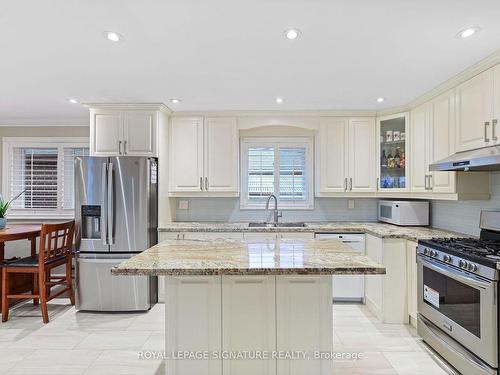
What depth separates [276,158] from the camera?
4.26 meters

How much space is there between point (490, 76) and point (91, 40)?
9.50 ft

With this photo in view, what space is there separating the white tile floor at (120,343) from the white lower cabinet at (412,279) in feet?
0.49

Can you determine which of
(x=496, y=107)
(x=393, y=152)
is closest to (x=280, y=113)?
(x=393, y=152)

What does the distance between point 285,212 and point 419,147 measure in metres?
1.75

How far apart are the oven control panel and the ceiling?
1471 mm

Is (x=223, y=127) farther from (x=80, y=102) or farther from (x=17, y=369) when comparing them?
(x=17, y=369)

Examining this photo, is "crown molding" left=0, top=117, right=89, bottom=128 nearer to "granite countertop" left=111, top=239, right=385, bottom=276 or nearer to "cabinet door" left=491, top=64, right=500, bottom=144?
"granite countertop" left=111, top=239, right=385, bottom=276

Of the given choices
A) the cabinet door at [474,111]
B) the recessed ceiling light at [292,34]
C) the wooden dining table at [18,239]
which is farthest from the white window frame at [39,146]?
the cabinet door at [474,111]

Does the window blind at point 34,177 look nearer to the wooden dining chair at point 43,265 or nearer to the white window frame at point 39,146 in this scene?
the white window frame at point 39,146

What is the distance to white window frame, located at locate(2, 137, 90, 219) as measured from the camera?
4488 mm

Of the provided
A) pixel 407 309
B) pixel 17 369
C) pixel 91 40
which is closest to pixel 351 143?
pixel 407 309

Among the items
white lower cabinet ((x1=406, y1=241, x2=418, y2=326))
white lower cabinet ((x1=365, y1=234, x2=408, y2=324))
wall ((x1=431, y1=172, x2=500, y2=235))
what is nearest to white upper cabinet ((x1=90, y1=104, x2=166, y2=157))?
white lower cabinet ((x1=365, y1=234, x2=408, y2=324))

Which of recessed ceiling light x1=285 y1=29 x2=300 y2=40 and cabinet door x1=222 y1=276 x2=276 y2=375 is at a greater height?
recessed ceiling light x1=285 y1=29 x2=300 y2=40

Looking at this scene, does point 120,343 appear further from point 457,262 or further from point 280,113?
point 280,113
